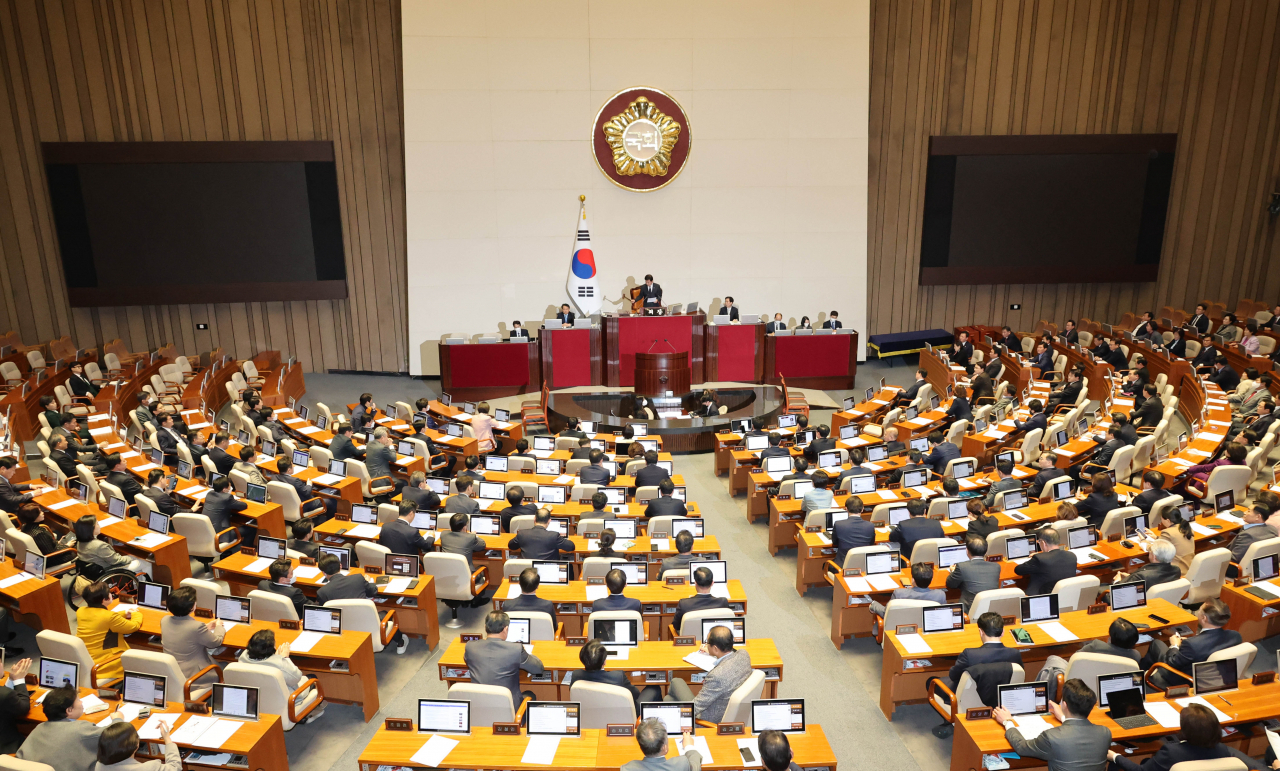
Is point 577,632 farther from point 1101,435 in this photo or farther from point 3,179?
point 3,179

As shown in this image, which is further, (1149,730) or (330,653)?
(330,653)

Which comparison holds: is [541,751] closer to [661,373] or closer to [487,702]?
[487,702]

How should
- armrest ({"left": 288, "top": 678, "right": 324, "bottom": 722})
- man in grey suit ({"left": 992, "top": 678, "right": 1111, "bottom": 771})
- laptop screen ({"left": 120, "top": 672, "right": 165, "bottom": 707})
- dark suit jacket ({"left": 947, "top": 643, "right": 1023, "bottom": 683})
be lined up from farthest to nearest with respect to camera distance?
armrest ({"left": 288, "top": 678, "right": 324, "bottom": 722}) → dark suit jacket ({"left": 947, "top": 643, "right": 1023, "bottom": 683}) → laptop screen ({"left": 120, "top": 672, "right": 165, "bottom": 707}) → man in grey suit ({"left": 992, "top": 678, "right": 1111, "bottom": 771})

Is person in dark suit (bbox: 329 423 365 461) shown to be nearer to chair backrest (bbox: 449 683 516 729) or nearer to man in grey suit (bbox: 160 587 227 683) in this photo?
man in grey suit (bbox: 160 587 227 683)

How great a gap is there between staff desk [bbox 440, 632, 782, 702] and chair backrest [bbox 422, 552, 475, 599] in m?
1.46

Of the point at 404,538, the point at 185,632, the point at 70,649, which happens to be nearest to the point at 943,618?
the point at 404,538

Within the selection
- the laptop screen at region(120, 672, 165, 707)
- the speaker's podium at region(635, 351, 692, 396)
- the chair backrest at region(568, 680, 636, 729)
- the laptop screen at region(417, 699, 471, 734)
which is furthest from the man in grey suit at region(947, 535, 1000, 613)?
the speaker's podium at region(635, 351, 692, 396)

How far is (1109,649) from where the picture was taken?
6047mm

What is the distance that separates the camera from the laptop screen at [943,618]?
6.83 m

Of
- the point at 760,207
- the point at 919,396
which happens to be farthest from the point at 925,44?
the point at 919,396

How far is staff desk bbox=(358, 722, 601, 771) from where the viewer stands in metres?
5.21

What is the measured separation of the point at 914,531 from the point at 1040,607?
1783mm

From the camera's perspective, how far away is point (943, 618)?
270 inches

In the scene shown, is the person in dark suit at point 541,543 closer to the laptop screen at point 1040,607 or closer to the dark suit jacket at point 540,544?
the dark suit jacket at point 540,544
